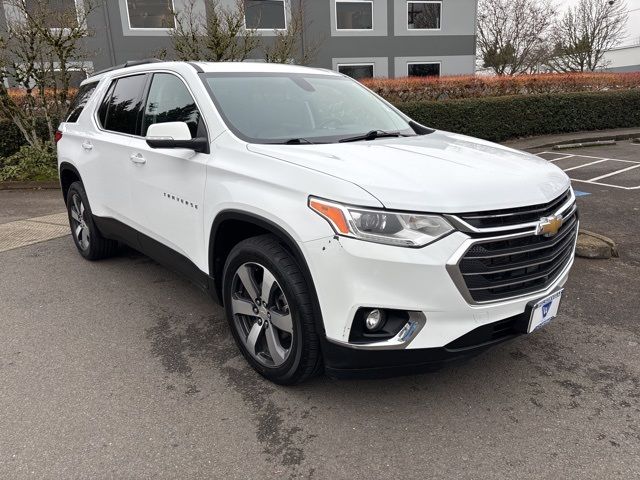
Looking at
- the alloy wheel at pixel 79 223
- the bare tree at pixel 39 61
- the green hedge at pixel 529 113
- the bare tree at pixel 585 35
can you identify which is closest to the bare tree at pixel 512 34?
the bare tree at pixel 585 35

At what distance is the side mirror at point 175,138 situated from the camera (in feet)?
10.2

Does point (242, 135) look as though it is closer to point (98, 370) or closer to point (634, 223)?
point (98, 370)

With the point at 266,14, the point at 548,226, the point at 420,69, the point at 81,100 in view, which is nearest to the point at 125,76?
the point at 81,100

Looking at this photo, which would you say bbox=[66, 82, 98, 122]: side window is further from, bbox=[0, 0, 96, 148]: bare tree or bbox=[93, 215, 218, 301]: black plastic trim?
bbox=[0, 0, 96, 148]: bare tree

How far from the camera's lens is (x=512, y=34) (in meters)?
26.9

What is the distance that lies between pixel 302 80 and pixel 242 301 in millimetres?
1781

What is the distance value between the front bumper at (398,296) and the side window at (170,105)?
1.46 meters

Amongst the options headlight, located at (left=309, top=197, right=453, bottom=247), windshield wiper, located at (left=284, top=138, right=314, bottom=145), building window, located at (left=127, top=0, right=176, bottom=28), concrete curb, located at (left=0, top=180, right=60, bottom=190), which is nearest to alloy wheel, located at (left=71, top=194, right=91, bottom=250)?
windshield wiper, located at (left=284, top=138, right=314, bottom=145)

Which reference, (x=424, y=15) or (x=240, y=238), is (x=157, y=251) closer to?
(x=240, y=238)

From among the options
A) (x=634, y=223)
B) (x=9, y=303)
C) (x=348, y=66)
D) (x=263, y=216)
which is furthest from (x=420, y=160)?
(x=348, y=66)

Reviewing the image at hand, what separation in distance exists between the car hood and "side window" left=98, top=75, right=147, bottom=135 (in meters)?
1.62

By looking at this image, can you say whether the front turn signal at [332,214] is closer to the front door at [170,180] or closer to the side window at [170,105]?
the front door at [170,180]

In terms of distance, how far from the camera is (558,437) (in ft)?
8.32

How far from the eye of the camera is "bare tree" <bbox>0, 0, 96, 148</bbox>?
30.6ft
